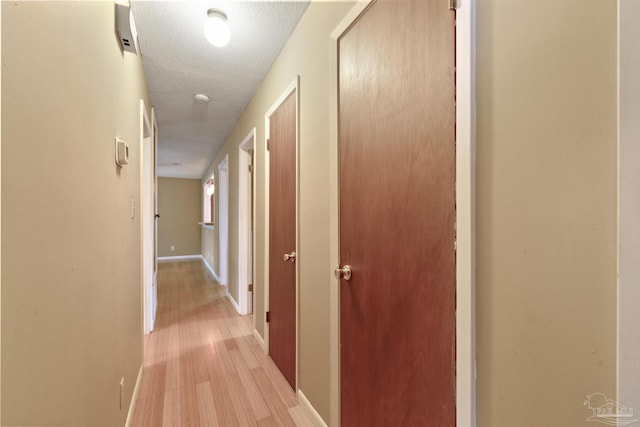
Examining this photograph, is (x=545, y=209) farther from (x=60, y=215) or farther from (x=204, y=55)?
(x=204, y=55)

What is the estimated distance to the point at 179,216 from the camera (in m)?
7.56

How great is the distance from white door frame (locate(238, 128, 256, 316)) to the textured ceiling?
56cm

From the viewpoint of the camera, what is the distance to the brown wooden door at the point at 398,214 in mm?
759

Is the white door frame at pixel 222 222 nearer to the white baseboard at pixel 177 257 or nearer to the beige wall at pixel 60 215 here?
the beige wall at pixel 60 215

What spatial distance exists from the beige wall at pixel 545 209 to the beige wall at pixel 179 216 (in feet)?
27.0

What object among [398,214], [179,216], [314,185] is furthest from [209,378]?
[179,216]

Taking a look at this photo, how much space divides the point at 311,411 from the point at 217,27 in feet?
7.76

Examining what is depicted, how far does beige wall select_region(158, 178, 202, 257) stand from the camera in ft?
24.1

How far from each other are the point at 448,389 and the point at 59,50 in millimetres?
1407

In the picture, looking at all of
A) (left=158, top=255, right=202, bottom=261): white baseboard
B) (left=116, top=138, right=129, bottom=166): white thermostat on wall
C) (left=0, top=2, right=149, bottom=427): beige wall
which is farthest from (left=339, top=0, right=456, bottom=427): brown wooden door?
(left=158, top=255, right=202, bottom=261): white baseboard

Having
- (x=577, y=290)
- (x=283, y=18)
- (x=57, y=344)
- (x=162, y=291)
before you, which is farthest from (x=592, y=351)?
(x=162, y=291)

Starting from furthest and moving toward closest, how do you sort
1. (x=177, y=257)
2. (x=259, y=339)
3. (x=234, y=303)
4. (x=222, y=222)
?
(x=177, y=257) < (x=222, y=222) < (x=234, y=303) < (x=259, y=339)

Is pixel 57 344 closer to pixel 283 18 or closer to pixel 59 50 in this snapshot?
pixel 59 50

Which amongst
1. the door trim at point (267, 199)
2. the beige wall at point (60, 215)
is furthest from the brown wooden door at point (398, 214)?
the beige wall at point (60, 215)
